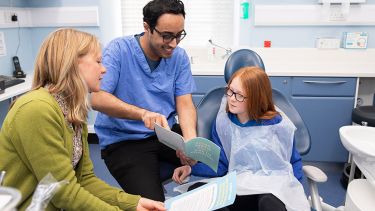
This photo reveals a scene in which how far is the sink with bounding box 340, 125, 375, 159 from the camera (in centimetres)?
135

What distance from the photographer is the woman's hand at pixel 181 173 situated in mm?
1574

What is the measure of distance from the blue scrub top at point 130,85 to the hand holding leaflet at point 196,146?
13.7 inches

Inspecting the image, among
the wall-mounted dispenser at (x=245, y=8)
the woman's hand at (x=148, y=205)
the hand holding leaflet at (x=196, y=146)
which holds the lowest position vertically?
the woman's hand at (x=148, y=205)

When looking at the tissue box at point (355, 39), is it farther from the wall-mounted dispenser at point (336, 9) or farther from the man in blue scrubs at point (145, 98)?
the man in blue scrubs at point (145, 98)

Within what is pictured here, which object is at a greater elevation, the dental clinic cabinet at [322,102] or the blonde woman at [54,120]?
the blonde woman at [54,120]

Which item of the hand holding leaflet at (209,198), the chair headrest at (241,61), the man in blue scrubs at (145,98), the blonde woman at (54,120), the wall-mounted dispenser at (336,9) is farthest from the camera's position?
the wall-mounted dispenser at (336,9)

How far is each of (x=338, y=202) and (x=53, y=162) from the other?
2016 millimetres

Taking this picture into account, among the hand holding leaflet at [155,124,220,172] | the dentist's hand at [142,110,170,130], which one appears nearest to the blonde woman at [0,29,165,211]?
the hand holding leaflet at [155,124,220,172]

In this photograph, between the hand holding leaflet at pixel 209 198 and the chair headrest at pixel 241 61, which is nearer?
the hand holding leaflet at pixel 209 198

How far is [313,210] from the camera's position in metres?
1.43

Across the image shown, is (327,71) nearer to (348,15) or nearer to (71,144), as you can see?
(348,15)

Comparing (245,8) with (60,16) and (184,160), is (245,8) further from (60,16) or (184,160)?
(184,160)

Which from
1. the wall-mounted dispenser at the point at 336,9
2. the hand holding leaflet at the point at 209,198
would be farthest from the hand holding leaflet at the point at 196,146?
the wall-mounted dispenser at the point at 336,9

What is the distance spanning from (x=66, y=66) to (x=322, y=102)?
215 centimetres
